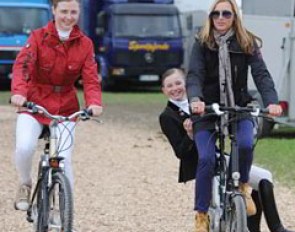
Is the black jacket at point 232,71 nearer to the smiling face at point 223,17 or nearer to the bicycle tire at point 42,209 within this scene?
the smiling face at point 223,17

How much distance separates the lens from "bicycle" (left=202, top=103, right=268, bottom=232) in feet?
20.3

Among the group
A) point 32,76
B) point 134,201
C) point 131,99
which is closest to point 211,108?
point 32,76

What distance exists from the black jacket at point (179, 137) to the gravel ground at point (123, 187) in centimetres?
126

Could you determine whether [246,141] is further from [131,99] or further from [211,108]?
[131,99]

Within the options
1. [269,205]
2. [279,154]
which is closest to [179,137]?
[269,205]

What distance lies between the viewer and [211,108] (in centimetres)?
621

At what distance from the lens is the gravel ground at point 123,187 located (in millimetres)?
8273

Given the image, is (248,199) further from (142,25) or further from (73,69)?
(142,25)

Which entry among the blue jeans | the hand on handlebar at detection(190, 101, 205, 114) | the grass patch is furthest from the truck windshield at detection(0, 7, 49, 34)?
the hand on handlebar at detection(190, 101, 205, 114)

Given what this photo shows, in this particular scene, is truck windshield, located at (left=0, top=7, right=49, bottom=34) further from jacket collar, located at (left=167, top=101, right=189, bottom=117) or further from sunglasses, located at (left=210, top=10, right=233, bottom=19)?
sunglasses, located at (left=210, top=10, right=233, bottom=19)

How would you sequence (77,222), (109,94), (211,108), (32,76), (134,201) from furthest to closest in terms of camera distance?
(109,94)
(134,201)
(77,222)
(32,76)
(211,108)

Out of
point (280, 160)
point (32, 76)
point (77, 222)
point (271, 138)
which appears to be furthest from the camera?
point (271, 138)

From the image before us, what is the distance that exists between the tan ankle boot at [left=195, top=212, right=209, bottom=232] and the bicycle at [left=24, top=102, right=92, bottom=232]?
900mm

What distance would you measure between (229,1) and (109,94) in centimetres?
2094
